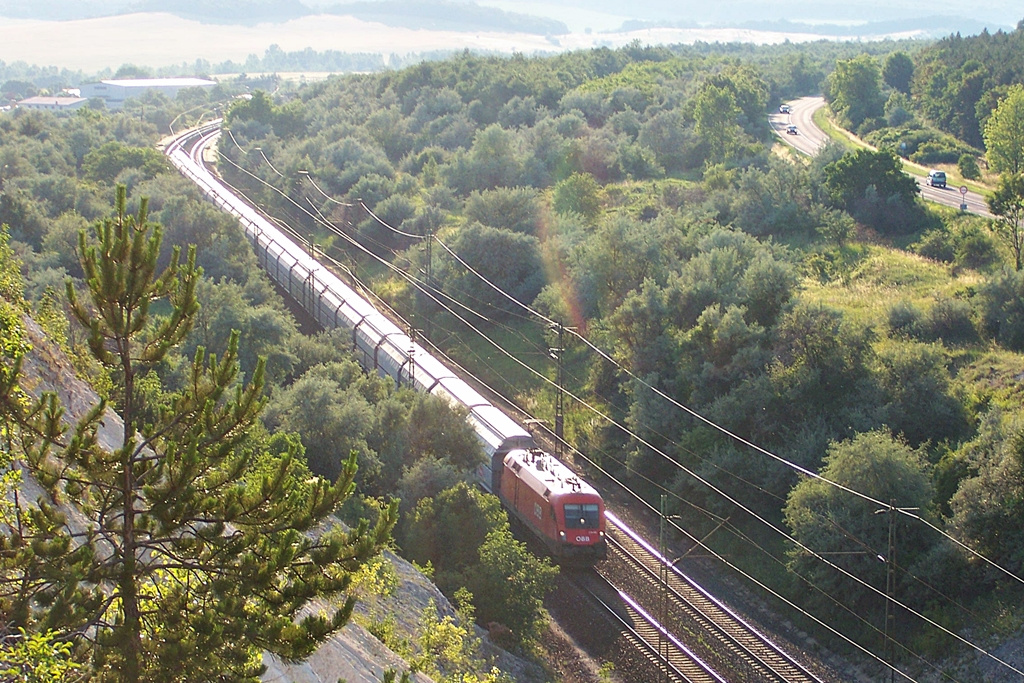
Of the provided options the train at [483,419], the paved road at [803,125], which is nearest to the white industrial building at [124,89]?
the paved road at [803,125]

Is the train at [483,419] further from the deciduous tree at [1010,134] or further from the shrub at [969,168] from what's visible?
the shrub at [969,168]

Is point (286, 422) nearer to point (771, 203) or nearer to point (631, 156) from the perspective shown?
point (771, 203)

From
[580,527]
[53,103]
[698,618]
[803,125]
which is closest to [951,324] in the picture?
[698,618]

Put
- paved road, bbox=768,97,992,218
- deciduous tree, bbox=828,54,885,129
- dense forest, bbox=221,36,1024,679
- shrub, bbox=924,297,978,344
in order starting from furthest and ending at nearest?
1. deciduous tree, bbox=828,54,885,129
2. paved road, bbox=768,97,992,218
3. shrub, bbox=924,297,978,344
4. dense forest, bbox=221,36,1024,679

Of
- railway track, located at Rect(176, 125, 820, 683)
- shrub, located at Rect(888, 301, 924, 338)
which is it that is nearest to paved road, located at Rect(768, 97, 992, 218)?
shrub, located at Rect(888, 301, 924, 338)

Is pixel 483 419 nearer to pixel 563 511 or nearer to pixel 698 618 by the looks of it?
pixel 563 511

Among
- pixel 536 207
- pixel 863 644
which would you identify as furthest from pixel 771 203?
pixel 863 644

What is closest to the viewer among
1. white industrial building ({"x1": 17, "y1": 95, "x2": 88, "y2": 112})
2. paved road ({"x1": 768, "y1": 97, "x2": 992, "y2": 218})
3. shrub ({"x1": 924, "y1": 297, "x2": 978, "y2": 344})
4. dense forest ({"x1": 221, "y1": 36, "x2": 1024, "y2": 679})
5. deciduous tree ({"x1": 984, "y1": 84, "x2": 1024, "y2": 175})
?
dense forest ({"x1": 221, "y1": 36, "x2": 1024, "y2": 679})

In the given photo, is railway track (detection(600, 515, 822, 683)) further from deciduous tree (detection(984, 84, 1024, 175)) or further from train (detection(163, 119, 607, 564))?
deciduous tree (detection(984, 84, 1024, 175))
